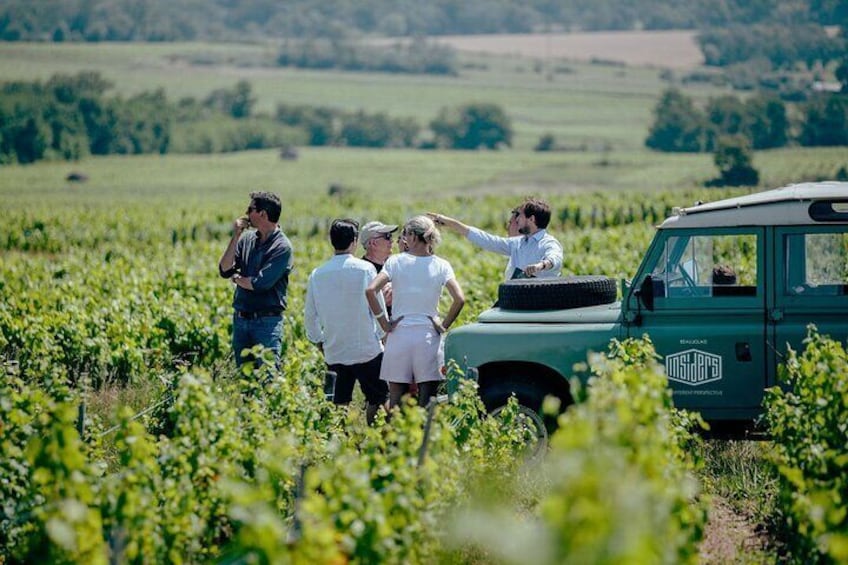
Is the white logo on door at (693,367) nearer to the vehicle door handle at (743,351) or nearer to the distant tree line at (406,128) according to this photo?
the vehicle door handle at (743,351)

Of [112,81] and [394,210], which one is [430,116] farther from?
[394,210]

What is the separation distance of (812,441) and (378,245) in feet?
12.8

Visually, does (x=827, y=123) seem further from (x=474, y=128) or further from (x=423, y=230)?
(x=423, y=230)

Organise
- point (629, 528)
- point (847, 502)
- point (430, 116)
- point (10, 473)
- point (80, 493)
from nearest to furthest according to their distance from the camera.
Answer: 1. point (629, 528)
2. point (80, 493)
3. point (847, 502)
4. point (10, 473)
5. point (430, 116)

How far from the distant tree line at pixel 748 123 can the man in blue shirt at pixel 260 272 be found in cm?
7315

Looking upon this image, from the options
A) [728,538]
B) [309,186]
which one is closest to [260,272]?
[728,538]

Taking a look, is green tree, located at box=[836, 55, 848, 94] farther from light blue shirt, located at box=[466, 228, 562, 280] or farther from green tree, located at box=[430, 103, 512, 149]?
light blue shirt, located at box=[466, 228, 562, 280]

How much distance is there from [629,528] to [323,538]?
55.4 inches

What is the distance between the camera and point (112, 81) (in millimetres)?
139125

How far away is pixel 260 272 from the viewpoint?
9844mm

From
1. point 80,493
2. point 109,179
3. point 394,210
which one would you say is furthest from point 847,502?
point 109,179

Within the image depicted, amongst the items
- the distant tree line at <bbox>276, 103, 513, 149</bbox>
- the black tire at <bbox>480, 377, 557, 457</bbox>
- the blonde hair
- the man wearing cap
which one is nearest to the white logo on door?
the black tire at <bbox>480, 377, 557, 457</bbox>

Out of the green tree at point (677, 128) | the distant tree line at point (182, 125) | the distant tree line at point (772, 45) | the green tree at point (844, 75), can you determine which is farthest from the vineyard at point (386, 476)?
the distant tree line at point (772, 45)

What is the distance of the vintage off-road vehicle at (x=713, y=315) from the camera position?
862cm
